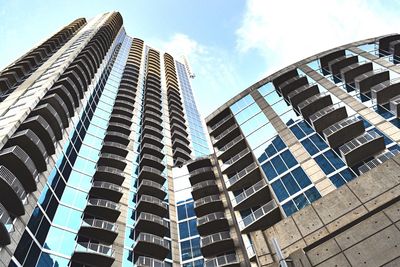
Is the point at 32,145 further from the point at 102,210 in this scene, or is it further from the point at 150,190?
the point at 150,190

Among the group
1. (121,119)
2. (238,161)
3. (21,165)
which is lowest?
(21,165)

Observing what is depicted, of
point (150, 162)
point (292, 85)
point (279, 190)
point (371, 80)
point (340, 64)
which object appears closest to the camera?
point (279, 190)

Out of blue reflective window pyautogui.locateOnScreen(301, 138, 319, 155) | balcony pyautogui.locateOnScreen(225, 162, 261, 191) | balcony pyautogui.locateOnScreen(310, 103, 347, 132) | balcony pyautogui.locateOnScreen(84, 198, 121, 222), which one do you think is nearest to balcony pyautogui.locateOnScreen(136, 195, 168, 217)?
balcony pyautogui.locateOnScreen(84, 198, 121, 222)

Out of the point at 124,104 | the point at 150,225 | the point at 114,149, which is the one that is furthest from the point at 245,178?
the point at 124,104

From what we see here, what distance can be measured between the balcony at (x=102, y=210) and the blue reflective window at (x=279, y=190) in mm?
14282

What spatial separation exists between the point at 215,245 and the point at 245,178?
645 cm

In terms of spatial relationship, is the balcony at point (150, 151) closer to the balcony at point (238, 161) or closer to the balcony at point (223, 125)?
the balcony at point (223, 125)

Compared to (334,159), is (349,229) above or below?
below

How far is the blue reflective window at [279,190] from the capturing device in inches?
1003

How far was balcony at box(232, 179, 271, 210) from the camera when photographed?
27.9 meters

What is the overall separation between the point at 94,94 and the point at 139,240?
84.0 ft

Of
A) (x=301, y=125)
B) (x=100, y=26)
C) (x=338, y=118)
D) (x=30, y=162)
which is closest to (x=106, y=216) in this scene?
(x=30, y=162)

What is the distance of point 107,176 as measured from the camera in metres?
35.4

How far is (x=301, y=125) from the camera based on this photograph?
3002cm
